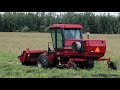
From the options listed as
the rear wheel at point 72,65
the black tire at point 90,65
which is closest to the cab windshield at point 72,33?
the black tire at point 90,65

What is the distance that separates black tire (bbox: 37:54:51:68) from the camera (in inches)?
404

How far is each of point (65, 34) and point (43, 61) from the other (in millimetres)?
1014

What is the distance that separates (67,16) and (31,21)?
7335 millimetres

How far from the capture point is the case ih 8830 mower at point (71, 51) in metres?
→ 9.72

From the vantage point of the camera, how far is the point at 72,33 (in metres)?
10.4

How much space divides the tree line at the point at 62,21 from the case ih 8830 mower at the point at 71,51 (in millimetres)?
37005

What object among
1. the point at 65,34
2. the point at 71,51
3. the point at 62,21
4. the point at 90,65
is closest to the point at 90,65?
the point at 90,65

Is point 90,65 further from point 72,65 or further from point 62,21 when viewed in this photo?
point 62,21

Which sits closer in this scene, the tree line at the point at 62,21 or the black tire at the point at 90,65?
the black tire at the point at 90,65

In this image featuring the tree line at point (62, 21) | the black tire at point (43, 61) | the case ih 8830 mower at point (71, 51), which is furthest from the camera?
the tree line at point (62, 21)

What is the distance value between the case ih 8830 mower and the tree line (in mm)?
37005

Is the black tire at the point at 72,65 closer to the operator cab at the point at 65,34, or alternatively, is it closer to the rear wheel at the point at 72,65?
the rear wheel at the point at 72,65

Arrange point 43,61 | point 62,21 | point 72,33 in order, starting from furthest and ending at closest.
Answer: point 62,21 → point 72,33 → point 43,61
